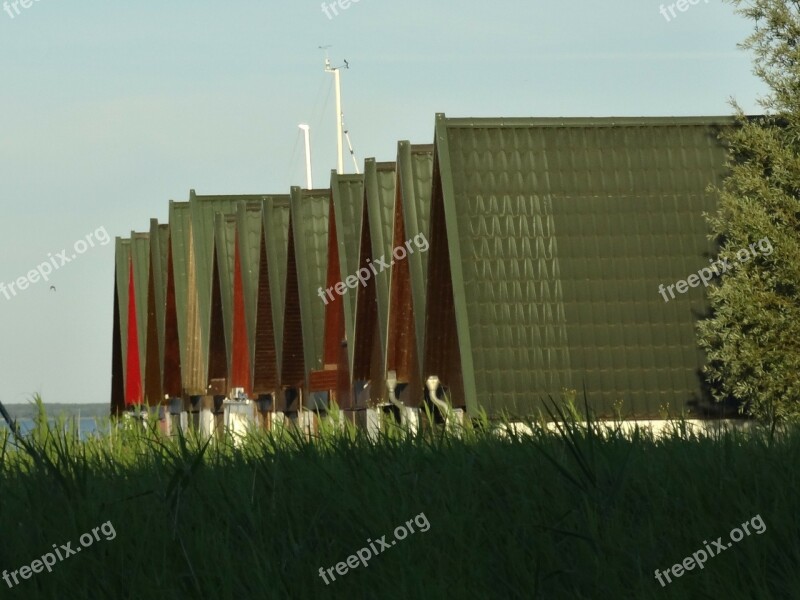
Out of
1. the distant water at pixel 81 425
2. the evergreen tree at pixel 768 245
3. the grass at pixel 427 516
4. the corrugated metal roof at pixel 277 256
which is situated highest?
the corrugated metal roof at pixel 277 256

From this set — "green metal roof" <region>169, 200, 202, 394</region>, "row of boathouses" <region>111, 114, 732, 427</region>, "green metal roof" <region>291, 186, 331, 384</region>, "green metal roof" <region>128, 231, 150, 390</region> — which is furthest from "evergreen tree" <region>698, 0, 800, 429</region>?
"green metal roof" <region>128, 231, 150, 390</region>

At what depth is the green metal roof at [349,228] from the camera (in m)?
23.4

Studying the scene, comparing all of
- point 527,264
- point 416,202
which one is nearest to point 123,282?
point 416,202

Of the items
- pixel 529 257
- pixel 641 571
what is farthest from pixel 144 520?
pixel 529 257

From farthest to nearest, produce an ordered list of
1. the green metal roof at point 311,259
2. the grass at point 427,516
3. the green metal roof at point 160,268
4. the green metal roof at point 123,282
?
the green metal roof at point 123,282, the green metal roof at point 160,268, the green metal roof at point 311,259, the grass at point 427,516

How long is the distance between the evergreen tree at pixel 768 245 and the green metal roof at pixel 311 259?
448 inches

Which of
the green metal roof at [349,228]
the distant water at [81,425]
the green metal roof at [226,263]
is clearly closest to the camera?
the distant water at [81,425]

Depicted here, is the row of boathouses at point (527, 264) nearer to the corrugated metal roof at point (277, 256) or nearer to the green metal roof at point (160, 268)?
the corrugated metal roof at point (277, 256)

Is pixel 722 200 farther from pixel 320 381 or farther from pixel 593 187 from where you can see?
pixel 320 381

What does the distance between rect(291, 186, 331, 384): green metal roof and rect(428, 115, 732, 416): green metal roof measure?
6930 millimetres

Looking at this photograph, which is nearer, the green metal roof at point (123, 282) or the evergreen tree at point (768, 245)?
the evergreen tree at point (768, 245)

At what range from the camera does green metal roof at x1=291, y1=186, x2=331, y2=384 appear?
25766 millimetres

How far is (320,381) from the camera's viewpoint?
25219 millimetres

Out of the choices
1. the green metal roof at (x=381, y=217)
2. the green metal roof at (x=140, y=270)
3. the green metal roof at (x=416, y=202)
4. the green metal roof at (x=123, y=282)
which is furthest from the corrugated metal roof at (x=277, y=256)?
the green metal roof at (x=123, y=282)
